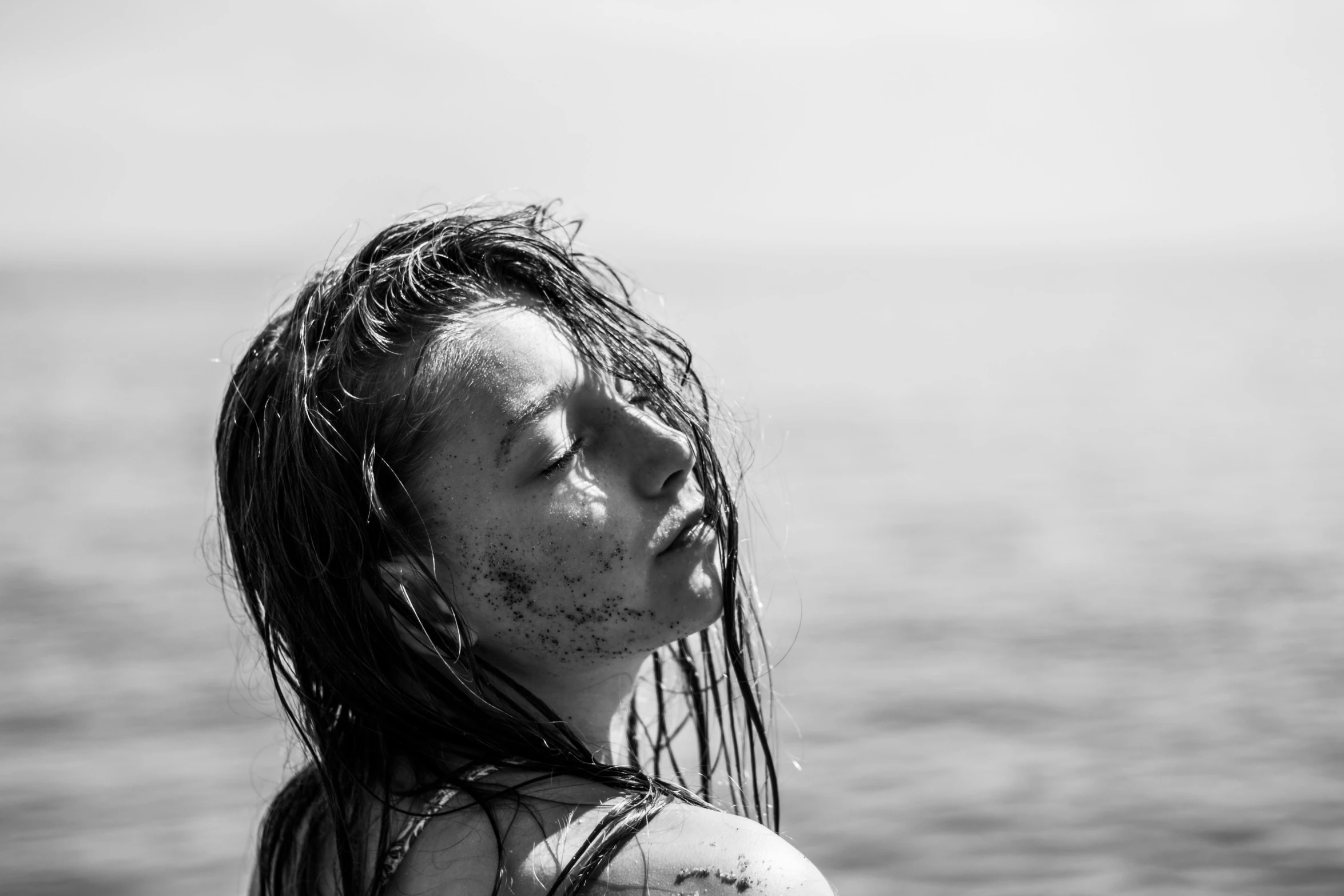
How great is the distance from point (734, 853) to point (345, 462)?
65 cm

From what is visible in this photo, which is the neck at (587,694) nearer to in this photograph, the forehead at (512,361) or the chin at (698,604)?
the chin at (698,604)

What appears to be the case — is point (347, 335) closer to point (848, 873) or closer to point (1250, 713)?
point (848, 873)

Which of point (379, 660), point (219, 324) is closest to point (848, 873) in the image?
point (379, 660)

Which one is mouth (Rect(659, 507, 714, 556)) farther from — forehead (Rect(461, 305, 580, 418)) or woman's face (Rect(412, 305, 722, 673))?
forehead (Rect(461, 305, 580, 418))

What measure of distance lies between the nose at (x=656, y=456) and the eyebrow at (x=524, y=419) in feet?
0.37

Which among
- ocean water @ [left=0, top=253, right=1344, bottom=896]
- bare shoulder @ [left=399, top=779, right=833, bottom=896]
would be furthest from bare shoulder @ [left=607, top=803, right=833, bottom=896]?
ocean water @ [left=0, top=253, right=1344, bottom=896]

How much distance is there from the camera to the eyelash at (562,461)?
1.65m

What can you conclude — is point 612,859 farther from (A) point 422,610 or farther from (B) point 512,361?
(B) point 512,361

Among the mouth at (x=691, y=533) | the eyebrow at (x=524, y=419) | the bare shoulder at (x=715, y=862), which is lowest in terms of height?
the bare shoulder at (x=715, y=862)

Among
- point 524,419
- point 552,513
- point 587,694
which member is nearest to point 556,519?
point 552,513

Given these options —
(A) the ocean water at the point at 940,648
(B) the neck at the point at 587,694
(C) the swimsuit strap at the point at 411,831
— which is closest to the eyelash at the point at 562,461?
(B) the neck at the point at 587,694

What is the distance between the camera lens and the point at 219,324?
5078cm

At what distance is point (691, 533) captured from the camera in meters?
1.74

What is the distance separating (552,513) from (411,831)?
40cm
